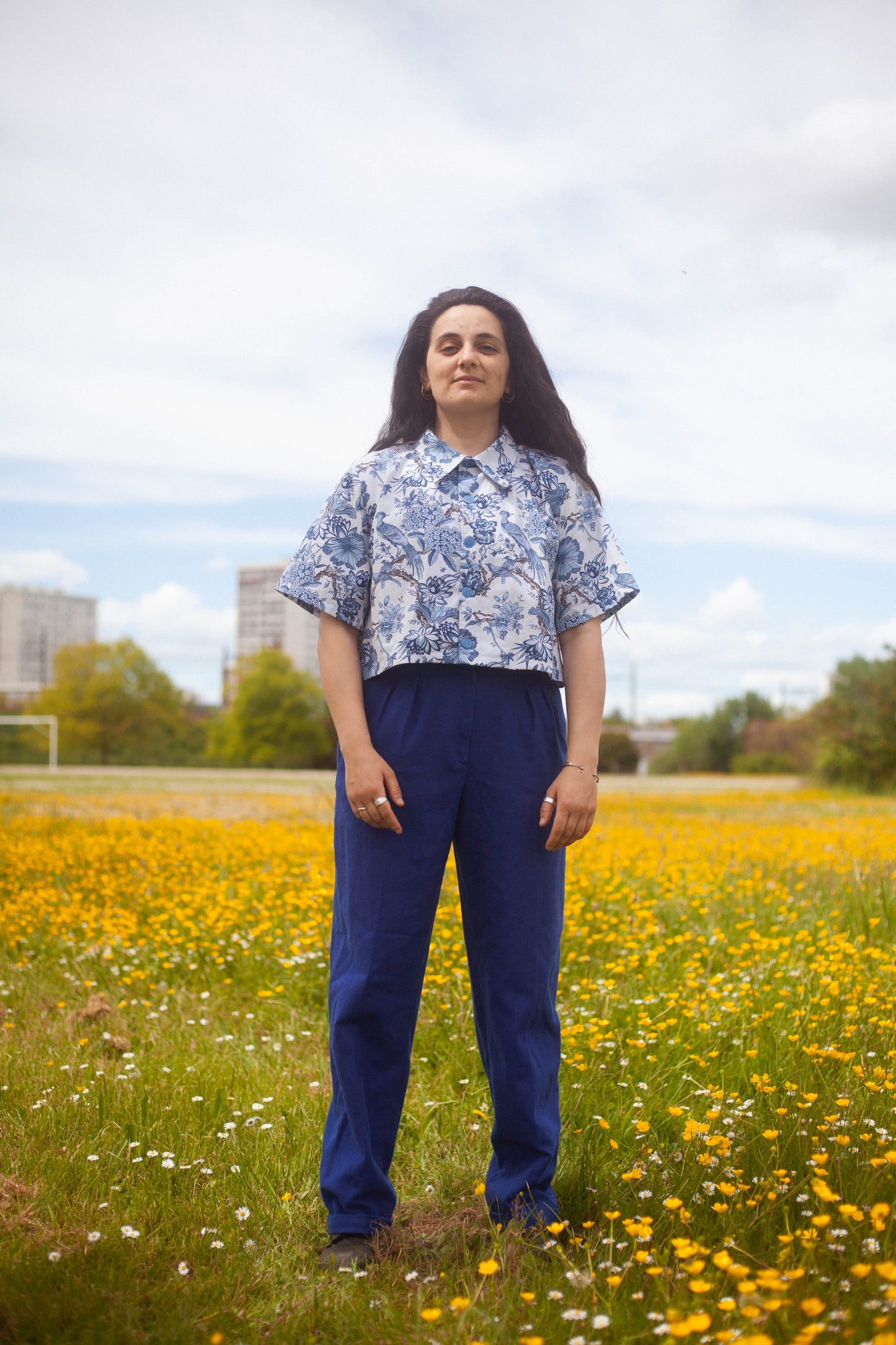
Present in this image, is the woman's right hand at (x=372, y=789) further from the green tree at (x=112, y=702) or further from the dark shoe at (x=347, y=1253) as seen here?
the green tree at (x=112, y=702)

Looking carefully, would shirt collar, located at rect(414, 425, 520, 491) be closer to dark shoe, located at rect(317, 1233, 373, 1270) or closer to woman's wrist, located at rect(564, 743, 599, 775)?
woman's wrist, located at rect(564, 743, 599, 775)

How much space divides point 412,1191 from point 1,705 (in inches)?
2870

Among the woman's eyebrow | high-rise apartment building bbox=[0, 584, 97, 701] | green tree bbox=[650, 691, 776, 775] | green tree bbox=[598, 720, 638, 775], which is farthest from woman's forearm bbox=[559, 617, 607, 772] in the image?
high-rise apartment building bbox=[0, 584, 97, 701]

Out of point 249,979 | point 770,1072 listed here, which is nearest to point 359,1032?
point 770,1072

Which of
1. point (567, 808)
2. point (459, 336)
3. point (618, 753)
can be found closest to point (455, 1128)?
point (567, 808)

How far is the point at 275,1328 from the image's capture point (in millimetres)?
1941

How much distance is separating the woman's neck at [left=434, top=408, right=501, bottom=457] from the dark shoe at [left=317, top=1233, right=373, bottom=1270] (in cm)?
174

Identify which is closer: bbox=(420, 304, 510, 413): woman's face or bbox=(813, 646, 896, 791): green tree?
bbox=(420, 304, 510, 413): woman's face

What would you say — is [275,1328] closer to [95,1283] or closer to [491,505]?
[95,1283]

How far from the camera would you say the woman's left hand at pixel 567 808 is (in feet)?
7.55

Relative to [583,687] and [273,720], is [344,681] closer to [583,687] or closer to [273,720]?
[583,687]

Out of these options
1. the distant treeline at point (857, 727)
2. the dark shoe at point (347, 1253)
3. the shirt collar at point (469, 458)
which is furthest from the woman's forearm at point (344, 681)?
the distant treeline at point (857, 727)

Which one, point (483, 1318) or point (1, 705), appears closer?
point (483, 1318)

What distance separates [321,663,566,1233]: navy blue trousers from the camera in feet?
7.55
